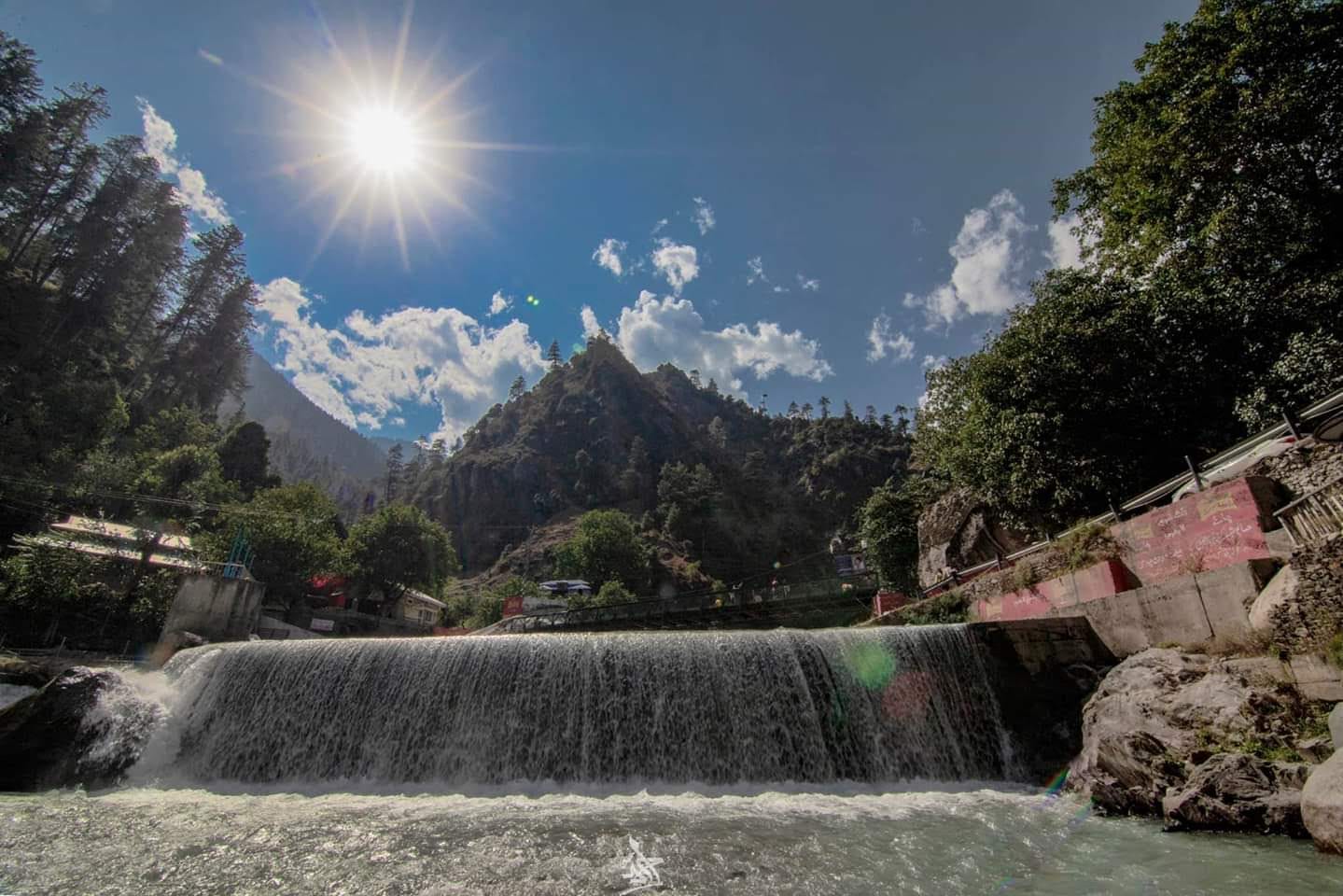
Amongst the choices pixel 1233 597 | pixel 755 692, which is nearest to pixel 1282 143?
pixel 1233 597

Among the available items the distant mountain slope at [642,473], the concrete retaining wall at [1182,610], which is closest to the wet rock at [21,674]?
the concrete retaining wall at [1182,610]

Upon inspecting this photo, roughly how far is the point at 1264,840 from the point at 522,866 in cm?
723

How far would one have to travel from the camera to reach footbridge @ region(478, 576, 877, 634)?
2922 cm

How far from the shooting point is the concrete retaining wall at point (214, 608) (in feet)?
60.9

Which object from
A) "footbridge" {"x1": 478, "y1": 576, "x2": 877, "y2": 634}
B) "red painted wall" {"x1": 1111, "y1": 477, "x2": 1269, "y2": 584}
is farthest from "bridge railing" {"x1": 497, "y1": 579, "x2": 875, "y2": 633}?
"red painted wall" {"x1": 1111, "y1": 477, "x2": 1269, "y2": 584}

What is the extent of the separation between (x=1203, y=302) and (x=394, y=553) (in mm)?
54339

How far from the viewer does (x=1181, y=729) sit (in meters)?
7.02

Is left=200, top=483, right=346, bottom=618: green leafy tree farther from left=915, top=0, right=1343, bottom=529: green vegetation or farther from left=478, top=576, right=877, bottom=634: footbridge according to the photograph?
left=915, top=0, right=1343, bottom=529: green vegetation

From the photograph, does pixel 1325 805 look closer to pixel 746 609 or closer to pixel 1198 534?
pixel 1198 534

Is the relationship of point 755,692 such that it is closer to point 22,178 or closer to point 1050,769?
point 1050,769

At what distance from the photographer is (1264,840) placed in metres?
5.36

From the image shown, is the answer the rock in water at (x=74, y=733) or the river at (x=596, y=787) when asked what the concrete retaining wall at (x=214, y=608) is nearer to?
the river at (x=596, y=787)

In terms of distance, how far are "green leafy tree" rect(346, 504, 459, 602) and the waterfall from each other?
40.3m

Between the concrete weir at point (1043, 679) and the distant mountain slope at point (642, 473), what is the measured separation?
7864 centimetres
